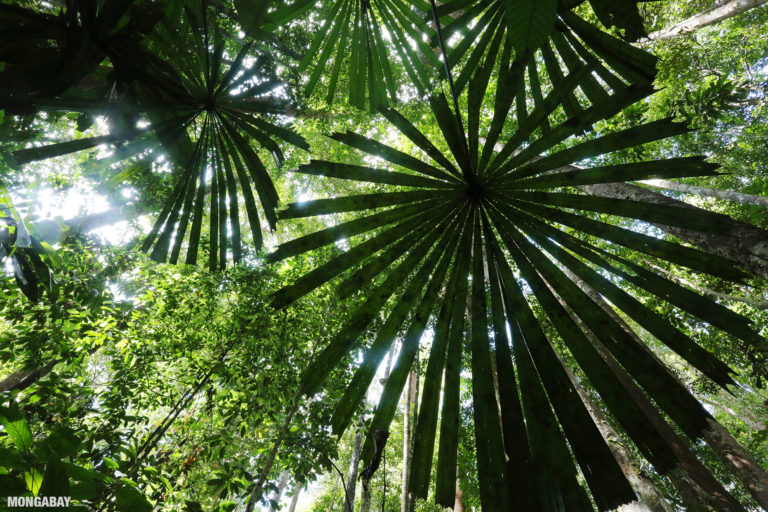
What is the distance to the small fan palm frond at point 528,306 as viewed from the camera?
1.03 m

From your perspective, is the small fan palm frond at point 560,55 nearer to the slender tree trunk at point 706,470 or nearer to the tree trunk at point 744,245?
the tree trunk at point 744,245

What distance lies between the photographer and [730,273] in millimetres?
1100

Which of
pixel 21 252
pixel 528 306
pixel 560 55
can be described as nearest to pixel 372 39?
pixel 560 55

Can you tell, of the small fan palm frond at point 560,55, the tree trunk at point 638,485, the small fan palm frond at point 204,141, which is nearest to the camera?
the small fan palm frond at point 560,55

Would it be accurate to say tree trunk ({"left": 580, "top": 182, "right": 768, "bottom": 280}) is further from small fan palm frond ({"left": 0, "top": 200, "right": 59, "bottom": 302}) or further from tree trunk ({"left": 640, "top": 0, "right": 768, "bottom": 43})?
tree trunk ({"left": 640, "top": 0, "right": 768, "bottom": 43})

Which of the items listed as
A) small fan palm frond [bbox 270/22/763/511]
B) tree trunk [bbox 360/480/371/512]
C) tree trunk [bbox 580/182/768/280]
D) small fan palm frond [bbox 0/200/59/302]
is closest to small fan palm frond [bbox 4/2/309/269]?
small fan palm frond [bbox 0/200/59/302]

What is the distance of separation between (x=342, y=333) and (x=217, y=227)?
4.47 feet

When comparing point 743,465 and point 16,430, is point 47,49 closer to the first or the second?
point 16,430

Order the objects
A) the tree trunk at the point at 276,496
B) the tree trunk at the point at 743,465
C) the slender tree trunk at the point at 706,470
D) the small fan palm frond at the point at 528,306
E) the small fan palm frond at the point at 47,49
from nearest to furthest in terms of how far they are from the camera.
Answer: the small fan palm frond at the point at 47,49 → the small fan palm frond at the point at 528,306 → the tree trunk at the point at 276,496 → the slender tree trunk at the point at 706,470 → the tree trunk at the point at 743,465

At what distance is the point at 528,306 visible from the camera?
123cm

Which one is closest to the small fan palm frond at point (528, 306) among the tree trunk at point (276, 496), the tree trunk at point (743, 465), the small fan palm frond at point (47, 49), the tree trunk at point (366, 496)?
the tree trunk at point (366, 496)

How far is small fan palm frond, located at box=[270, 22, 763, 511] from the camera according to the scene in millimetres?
1034

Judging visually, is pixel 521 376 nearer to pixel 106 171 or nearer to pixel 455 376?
pixel 455 376

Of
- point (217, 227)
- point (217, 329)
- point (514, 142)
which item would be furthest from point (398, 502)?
point (514, 142)
